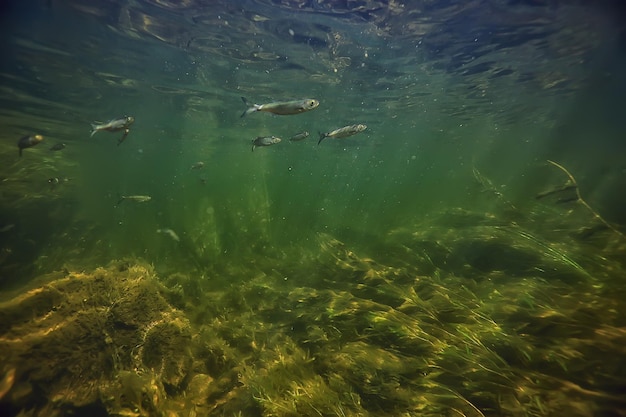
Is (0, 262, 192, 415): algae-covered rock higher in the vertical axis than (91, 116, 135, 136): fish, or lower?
lower

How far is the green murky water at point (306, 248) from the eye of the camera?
4.92 meters

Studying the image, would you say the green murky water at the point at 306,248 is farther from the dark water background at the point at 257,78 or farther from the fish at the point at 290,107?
the fish at the point at 290,107

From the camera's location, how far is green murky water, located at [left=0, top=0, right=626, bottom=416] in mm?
4918

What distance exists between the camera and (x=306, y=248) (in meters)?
12.1

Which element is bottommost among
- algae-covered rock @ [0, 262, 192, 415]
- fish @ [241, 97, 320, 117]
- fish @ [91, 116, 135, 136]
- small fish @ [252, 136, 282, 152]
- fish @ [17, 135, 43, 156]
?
algae-covered rock @ [0, 262, 192, 415]

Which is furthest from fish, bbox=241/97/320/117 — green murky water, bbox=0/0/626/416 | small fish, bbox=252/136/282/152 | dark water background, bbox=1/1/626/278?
dark water background, bbox=1/1/626/278

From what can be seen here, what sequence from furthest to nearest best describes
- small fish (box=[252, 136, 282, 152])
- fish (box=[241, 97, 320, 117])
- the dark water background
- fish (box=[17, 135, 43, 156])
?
the dark water background, small fish (box=[252, 136, 282, 152]), fish (box=[17, 135, 43, 156]), fish (box=[241, 97, 320, 117])

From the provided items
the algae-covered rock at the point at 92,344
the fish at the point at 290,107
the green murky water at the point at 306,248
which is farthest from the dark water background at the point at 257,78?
the fish at the point at 290,107

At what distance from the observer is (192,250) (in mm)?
12492

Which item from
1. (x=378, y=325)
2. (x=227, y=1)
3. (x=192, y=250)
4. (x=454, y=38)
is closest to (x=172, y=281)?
(x=192, y=250)

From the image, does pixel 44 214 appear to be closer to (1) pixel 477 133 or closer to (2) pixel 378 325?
(2) pixel 378 325

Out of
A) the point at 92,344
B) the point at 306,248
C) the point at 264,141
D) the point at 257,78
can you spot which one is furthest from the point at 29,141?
the point at 257,78

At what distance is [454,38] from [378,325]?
13324 mm

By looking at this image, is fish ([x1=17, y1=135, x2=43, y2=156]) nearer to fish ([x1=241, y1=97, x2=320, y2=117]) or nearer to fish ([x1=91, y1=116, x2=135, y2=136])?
fish ([x1=91, y1=116, x2=135, y2=136])
